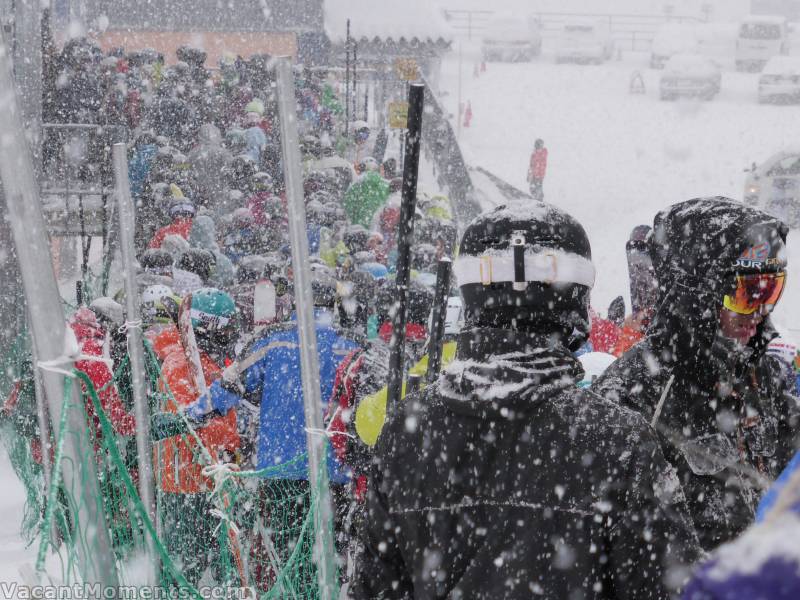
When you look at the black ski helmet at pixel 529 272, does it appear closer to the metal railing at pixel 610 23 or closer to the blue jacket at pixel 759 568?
the blue jacket at pixel 759 568

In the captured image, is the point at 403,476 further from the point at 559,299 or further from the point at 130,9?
the point at 130,9

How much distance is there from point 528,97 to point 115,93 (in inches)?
820

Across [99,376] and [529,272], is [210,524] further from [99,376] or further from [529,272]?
[529,272]

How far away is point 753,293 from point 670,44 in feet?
115

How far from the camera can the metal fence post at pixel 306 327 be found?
8.99ft

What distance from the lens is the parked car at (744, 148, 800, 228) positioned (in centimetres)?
1642

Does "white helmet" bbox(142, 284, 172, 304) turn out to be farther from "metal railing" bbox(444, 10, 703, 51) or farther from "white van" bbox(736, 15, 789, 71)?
"metal railing" bbox(444, 10, 703, 51)

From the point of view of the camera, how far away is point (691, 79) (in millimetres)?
29188

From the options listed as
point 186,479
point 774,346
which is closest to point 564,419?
point 774,346

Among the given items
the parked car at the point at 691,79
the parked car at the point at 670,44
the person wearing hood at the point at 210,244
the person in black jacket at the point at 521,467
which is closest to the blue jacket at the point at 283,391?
the person in black jacket at the point at 521,467

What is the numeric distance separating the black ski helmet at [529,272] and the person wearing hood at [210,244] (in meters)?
6.28

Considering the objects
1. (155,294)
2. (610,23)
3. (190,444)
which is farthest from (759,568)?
(610,23)

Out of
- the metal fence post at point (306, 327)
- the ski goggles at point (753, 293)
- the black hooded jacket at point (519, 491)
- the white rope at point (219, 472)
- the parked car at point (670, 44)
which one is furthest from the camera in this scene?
the parked car at point (670, 44)

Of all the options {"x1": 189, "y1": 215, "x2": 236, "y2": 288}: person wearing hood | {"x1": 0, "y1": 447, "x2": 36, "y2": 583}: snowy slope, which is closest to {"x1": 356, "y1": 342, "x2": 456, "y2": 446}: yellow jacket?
{"x1": 0, "y1": 447, "x2": 36, "y2": 583}: snowy slope
